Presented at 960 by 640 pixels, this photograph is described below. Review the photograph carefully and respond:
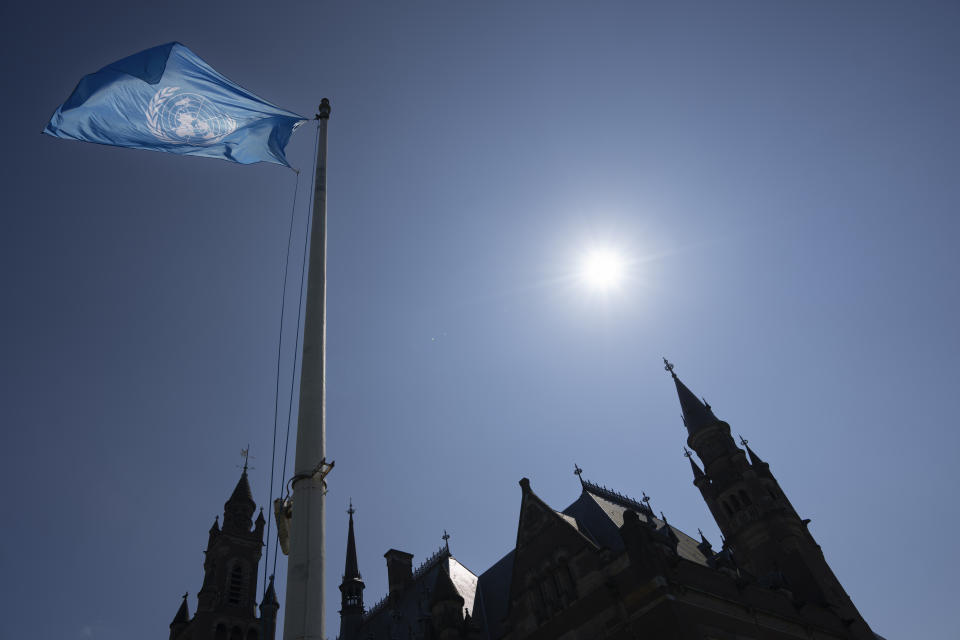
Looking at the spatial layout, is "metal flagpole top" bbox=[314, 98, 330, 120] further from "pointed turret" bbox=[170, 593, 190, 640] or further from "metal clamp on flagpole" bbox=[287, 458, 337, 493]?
"pointed turret" bbox=[170, 593, 190, 640]

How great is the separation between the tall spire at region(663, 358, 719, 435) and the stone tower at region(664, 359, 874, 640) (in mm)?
80

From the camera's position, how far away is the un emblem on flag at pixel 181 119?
15.5 m

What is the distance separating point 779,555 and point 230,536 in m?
48.1

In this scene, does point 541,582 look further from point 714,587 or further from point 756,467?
point 756,467

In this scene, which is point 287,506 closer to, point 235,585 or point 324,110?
point 324,110

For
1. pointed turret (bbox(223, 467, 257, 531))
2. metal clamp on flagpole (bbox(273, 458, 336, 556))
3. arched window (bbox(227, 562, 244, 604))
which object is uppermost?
pointed turret (bbox(223, 467, 257, 531))

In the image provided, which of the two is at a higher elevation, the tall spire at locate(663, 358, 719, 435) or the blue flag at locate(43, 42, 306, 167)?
the tall spire at locate(663, 358, 719, 435)

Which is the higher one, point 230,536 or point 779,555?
point 230,536

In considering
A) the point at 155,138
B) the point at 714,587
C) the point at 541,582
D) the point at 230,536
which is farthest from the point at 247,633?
the point at 155,138

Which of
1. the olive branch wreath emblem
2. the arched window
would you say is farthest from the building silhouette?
the olive branch wreath emblem

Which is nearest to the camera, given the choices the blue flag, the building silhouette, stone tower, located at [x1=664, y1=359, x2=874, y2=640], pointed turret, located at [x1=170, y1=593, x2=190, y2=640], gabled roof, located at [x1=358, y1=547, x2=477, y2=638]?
the blue flag

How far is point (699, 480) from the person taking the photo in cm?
4831

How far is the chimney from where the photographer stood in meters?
50.6

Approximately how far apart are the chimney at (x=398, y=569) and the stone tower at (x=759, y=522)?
1007 inches
